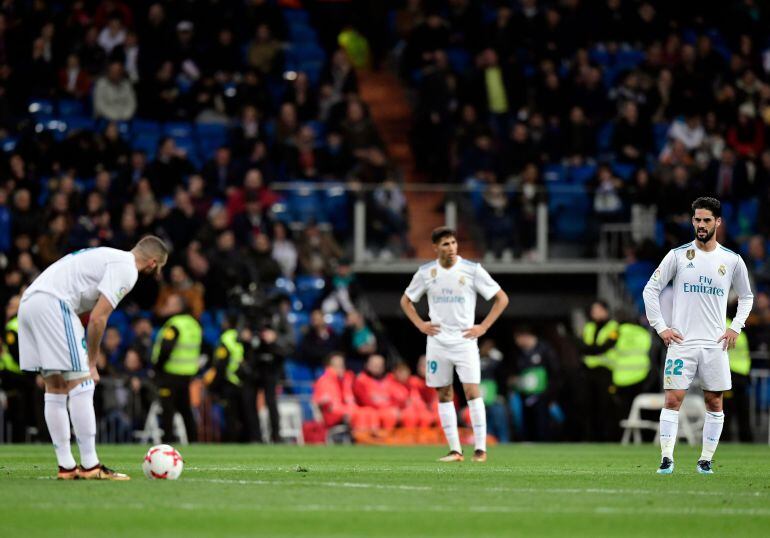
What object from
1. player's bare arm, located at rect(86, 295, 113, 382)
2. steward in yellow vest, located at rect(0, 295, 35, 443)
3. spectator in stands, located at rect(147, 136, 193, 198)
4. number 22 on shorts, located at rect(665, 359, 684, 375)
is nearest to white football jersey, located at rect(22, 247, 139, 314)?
player's bare arm, located at rect(86, 295, 113, 382)

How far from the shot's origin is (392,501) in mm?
10266

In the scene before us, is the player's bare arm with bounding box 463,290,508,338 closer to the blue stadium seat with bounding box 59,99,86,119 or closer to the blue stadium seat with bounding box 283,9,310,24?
the blue stadium seat with bounding box 59,99,86,119

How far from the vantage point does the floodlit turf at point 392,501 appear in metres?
8.70

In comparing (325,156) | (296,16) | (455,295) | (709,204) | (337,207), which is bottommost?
(455,295)

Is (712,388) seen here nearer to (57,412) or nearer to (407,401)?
(57,412)

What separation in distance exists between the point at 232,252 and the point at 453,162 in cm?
559

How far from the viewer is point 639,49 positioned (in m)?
33.1

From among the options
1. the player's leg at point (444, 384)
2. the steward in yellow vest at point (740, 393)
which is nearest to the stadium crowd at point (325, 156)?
the steward in yellow vest at point (740, 393)

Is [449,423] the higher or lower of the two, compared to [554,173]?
lower

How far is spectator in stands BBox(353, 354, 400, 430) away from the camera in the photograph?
972 inches

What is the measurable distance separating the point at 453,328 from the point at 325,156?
1284cm

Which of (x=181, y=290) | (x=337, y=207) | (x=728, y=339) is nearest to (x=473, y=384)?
(x=728, y=339)

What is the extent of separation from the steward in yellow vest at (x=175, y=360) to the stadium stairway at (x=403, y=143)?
7049 mm

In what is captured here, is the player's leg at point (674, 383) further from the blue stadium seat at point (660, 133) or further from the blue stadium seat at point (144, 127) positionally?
the blue stadium seat at point (660, 133)
